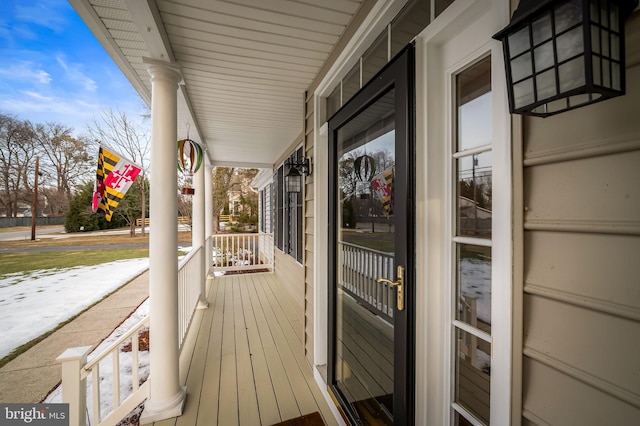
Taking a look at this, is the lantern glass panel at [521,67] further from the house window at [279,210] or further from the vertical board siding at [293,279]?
the house window at [279,210]

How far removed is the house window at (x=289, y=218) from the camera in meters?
4.23

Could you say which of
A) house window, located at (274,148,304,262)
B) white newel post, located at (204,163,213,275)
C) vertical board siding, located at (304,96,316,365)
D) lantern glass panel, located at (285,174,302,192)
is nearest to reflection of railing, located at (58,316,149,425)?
vertical board siding, located at (304,96,316,365)

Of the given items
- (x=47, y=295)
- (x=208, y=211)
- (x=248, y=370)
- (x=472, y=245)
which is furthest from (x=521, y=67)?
(x=47, y=295)

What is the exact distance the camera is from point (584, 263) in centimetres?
62

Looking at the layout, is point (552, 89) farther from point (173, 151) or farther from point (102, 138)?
point (102, 138)

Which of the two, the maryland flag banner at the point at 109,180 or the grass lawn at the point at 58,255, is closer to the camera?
the maryland flag banner at the point at 109,180

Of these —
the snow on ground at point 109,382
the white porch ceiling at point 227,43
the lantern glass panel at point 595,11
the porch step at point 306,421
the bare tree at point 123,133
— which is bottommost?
the snow on ground at point 109,382

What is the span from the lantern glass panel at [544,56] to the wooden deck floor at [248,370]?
2263 millimetres

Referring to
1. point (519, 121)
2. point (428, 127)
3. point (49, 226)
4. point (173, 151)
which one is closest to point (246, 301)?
point (173, 151)

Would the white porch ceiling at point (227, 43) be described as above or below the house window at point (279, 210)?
above

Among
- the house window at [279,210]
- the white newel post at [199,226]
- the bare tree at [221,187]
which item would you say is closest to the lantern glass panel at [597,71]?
the white newel post at [199,226]

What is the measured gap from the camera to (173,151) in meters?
2.00

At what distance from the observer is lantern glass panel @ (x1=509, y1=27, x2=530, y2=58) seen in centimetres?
57

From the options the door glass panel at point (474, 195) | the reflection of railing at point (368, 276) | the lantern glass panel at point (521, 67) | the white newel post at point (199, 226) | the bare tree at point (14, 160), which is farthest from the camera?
the bare tree at point (14, 160)
